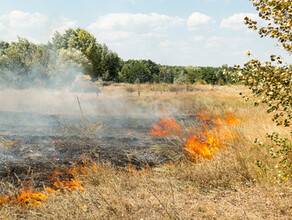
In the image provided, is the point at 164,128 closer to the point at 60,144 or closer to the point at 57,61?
the point at 60,144

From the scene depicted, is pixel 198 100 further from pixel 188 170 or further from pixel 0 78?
pixel 0 78

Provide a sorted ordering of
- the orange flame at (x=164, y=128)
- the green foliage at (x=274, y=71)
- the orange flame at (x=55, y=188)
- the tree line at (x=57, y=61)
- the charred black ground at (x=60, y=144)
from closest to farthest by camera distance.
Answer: the green foliage at (x=274, y=71), the orange flame at (x=55, y=188), the charred black ground at (x=60, y=144), the orange flame at (x=164, y=128), the tree line at (x=57, y=61)

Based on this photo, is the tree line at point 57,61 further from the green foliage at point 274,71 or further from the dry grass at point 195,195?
the green foliage at point 274,71

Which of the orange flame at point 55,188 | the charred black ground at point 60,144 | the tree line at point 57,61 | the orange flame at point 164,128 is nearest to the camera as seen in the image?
the orange flame at point 55,188

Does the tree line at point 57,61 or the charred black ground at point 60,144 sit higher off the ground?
the tree line at point 57,61

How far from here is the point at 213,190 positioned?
156 inches

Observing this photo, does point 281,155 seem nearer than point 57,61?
Yes

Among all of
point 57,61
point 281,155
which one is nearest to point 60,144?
point 281,155

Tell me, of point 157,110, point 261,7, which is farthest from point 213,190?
point 157,110

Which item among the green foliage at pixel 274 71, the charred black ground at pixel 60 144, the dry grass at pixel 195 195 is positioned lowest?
the charred black ground at pixel 60 144

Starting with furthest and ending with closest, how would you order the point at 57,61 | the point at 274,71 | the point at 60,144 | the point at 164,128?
the point at 57,61 → the point at 164,128 → the point at 60,144 → the point at 274,71

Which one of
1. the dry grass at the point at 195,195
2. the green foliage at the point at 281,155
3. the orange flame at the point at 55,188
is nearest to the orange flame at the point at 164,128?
the orange flame at the point at 55,188

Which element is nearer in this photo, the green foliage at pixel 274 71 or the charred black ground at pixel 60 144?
the green foliage at pixel 274 71

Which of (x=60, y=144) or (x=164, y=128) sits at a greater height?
(x=164, y=128)
